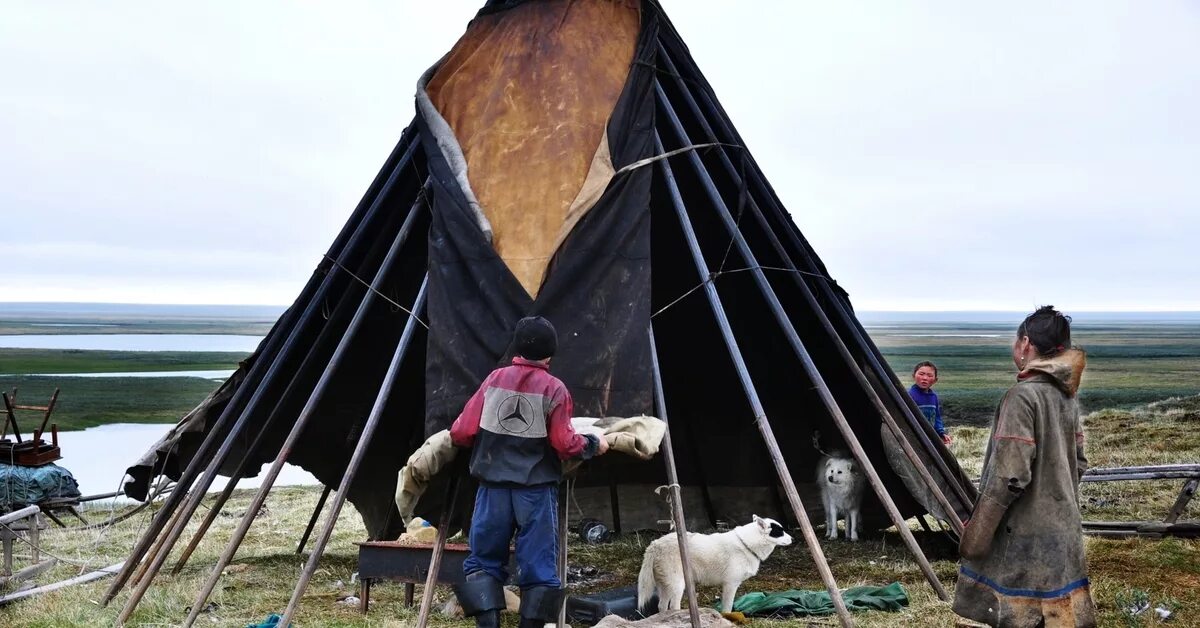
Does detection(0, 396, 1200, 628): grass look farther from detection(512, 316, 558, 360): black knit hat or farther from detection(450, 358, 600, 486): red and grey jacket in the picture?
detection(512, 316, 558, 360): black knit hat

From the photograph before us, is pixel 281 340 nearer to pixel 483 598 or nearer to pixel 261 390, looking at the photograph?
pixel 261 390

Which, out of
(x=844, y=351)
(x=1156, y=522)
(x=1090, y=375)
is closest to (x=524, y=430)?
(x=844, y=351)

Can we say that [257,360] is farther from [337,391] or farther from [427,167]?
[427,167]

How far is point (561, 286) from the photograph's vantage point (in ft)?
22.7

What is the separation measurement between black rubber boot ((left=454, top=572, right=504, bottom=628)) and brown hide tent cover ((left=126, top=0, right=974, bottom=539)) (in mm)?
1418

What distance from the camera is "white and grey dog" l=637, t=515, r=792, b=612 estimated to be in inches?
266

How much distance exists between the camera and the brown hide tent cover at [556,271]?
7.04m

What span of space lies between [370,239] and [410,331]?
4.50ft

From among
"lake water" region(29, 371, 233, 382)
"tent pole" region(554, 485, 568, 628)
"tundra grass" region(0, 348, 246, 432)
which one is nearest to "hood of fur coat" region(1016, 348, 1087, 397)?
"tent pole" region(554, 485, 568, 628)

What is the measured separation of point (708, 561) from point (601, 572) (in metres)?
2.02

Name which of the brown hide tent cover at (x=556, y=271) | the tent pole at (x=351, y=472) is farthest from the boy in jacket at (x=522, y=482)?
the brown hide tent cover at (x=556, y=271)

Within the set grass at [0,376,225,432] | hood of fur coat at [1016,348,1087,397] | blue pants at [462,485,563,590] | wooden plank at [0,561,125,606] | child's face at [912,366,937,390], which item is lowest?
grass at [0,376,225,432]

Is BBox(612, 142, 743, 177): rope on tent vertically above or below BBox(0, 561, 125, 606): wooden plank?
above

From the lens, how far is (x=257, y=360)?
8328mm
